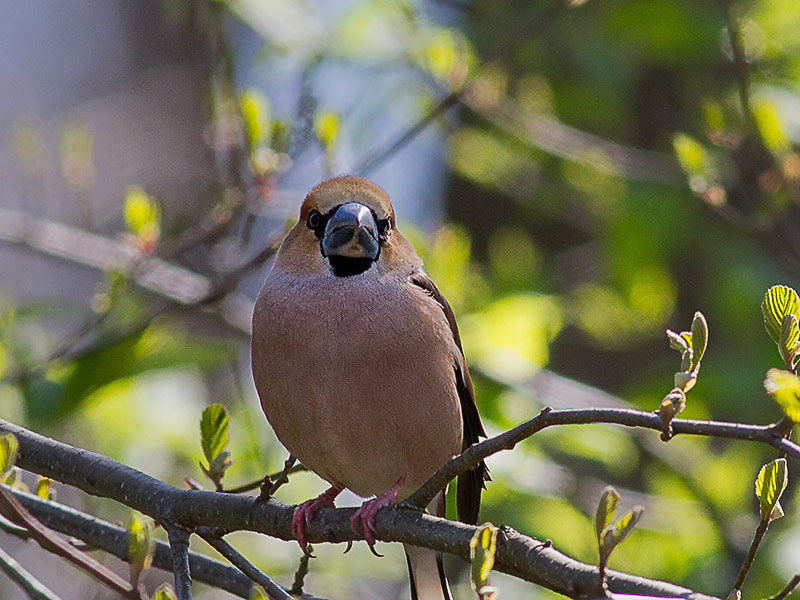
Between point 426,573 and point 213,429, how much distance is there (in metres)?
1.64

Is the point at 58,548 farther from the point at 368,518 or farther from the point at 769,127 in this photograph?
the point at 769,127

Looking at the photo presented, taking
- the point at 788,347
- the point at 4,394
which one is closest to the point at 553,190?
the point at 4,394

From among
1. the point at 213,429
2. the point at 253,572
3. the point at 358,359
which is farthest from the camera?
the point at 358,359

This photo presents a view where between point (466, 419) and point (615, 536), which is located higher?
point (466, 419)

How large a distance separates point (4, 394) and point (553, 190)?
158 inches

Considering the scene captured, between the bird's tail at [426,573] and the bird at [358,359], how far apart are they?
20.5 inches

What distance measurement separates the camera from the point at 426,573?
4117 mm

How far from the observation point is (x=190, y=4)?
5.29 meters

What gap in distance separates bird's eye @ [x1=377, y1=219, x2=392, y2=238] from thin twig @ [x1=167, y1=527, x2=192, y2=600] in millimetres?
1421

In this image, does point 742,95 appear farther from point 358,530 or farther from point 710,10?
point 358,530

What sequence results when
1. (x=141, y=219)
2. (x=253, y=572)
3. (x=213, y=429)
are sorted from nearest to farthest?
(x=253, y=572) < (x=213, y=429) < (x=141, y=219)

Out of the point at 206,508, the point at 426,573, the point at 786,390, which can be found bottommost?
the point at 786,390

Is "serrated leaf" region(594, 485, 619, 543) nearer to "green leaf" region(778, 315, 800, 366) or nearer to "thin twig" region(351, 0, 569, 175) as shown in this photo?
"green leaf" region(778, 315, 800, 366)

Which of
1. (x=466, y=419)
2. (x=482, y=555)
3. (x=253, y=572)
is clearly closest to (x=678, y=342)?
(x=482, y=555)
